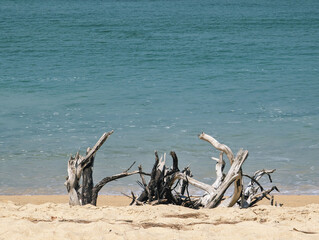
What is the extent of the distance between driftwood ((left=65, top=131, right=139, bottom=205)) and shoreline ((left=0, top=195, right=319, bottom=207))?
1625mm

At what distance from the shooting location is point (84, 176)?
21.3ft

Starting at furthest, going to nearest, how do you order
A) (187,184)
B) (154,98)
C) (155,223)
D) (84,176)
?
(154,98)
(187,184)
(84,176)
(155,223)

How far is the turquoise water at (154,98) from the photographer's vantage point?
419 inches

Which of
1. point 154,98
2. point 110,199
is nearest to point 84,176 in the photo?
point 110,199

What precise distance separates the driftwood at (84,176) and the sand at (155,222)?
0.75 feet

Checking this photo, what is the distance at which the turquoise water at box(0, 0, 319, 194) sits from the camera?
10630mm

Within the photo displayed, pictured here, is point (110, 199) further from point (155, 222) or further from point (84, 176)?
point (155, 222)

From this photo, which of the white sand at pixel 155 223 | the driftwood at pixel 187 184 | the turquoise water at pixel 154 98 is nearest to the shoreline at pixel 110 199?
the turquoise water at pixel 154 98

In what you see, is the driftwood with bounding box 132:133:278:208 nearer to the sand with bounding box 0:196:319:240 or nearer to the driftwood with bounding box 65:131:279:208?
the driftwood with bounding box 65:131:279:208

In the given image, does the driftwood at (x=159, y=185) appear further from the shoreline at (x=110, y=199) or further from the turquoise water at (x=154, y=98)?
the turquoise water at (x=154, y=98)

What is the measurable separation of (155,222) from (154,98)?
11.1 meters

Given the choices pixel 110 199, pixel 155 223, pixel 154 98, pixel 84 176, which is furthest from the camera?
pixel 154 98

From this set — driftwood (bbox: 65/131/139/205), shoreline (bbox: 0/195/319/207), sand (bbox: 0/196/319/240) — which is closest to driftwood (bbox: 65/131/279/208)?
driftwood (bbox: 65/131/139/205)

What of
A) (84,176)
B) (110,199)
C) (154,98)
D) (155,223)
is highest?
(154,98)
